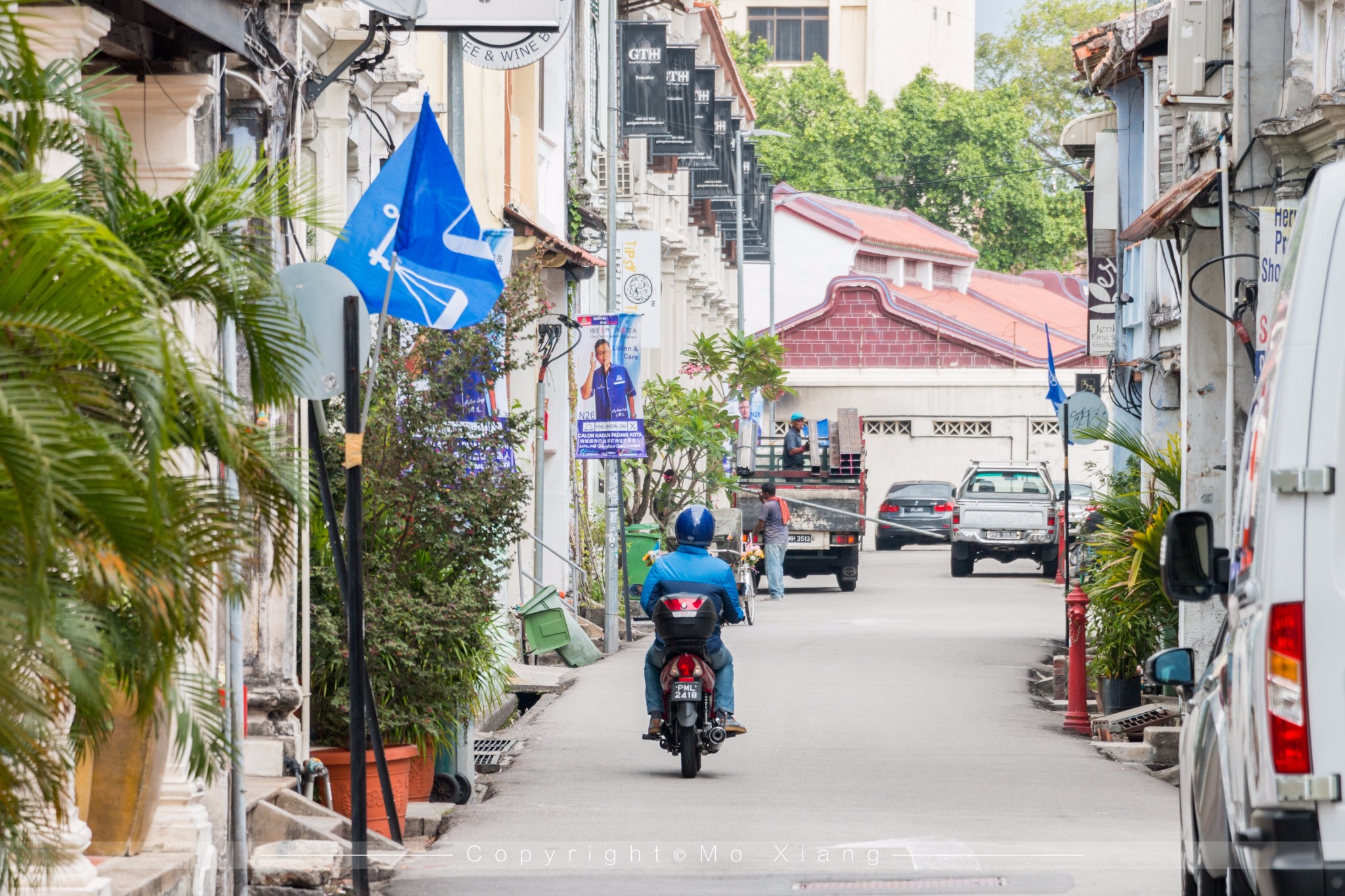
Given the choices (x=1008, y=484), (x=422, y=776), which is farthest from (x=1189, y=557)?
(x=1008, y=484)

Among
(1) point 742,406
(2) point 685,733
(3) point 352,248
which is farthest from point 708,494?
(3) point 352,248

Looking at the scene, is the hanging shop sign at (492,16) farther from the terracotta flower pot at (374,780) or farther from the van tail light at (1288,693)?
the van tail light at (1288,693)

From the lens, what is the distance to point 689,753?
1186 cm

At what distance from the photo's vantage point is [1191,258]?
572 inches

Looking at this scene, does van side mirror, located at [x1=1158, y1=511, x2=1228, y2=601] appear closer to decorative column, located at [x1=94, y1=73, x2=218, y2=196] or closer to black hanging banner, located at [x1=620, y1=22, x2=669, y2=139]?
decorative column, located at [x1=94, y1=73, x2=218, y2=196]

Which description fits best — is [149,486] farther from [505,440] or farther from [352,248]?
[505,440]

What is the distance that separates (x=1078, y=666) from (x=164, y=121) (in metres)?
8.98

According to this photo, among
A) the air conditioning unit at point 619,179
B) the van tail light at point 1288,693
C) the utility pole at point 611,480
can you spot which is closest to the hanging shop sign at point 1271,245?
the van tail light at point 1288,693

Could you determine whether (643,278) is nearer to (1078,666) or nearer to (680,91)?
(680,91)

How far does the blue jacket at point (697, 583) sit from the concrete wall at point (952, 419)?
39.7m

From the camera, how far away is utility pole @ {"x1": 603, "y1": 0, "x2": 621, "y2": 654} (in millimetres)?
21297

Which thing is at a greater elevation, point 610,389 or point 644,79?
point 644,79

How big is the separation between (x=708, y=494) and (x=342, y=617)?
1900cm

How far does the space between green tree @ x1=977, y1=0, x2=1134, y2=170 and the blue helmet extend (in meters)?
60.2
